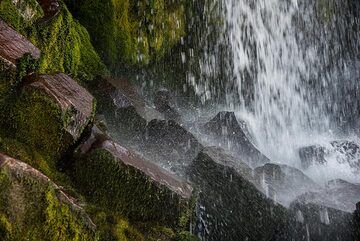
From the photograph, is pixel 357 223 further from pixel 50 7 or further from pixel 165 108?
pixel 50 7

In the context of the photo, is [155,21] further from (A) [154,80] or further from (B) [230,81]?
(B) [230,81]

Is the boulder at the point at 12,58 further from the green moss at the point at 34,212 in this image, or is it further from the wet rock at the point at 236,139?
the wet rock at the point at 236,139

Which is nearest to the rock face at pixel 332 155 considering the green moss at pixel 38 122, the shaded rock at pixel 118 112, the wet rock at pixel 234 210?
the wet rock at pixel 234 210

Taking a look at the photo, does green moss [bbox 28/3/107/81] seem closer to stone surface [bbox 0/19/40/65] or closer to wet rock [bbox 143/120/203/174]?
stone surface [bbox 0/19/40/65]

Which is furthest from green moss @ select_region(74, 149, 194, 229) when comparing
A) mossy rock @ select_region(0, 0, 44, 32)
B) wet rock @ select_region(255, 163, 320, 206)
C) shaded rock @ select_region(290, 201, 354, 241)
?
wet rock @ select_region(255, 163, 320, 206)

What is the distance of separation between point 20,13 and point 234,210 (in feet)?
14.0

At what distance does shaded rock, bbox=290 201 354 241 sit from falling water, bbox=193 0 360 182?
466cm

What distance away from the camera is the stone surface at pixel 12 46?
13.3ft

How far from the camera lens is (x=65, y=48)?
6.68m

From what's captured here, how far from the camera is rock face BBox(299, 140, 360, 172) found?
10.7 m

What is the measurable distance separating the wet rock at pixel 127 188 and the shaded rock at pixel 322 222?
254 centimetres

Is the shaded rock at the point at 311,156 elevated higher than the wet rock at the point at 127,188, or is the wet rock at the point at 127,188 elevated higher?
the shaded rock at the point at 311,156

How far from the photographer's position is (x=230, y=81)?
13273mm

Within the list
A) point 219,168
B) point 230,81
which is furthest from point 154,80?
point 219,168
